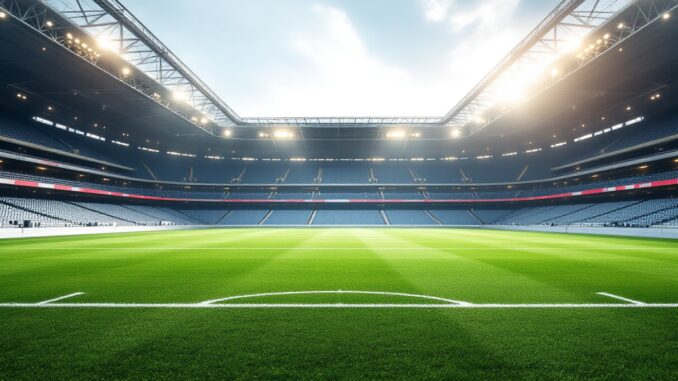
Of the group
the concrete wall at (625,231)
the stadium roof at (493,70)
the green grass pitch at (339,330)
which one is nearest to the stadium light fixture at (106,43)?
the stadium roof at (493,70)

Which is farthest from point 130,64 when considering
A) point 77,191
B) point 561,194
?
point 561,194

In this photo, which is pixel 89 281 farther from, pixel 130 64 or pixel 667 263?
pixel 130 64

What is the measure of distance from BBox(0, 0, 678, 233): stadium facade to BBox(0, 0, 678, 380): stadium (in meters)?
0.27

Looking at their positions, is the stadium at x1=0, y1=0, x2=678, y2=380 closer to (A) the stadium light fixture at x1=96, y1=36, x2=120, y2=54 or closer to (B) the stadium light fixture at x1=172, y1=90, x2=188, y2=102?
(A) the stadium light fixture at x1=96, y1=36, x2=120, y2=54

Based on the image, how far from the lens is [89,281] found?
21.1ft

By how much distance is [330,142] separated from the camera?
48.5 meters

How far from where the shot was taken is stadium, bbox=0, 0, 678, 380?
3145mm

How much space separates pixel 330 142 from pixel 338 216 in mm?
12076

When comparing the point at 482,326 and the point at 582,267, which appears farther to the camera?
the point at 582,267

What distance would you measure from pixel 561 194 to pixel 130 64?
163ft

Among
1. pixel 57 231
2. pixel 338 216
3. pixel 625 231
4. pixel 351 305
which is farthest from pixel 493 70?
pixel 57 231

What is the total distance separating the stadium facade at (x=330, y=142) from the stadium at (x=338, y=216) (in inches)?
10.5

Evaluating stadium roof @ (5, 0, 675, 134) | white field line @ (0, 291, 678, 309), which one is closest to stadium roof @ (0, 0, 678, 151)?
stadium roof @ (5, 0, 675, 134)

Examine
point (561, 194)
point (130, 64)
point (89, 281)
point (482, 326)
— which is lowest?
point (89, 281)
